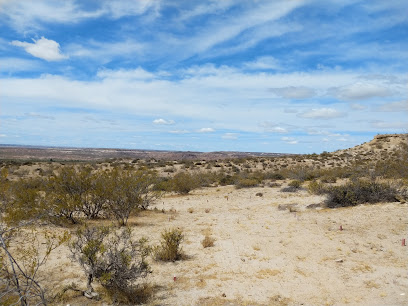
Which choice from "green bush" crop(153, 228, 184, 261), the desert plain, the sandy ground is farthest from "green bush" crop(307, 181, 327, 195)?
"green bush" crop(153, 228, 184, 261)

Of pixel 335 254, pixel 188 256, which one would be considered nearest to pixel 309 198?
pixel 335 254

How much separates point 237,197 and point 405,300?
522 inches

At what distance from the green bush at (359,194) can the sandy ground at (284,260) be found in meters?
0.67

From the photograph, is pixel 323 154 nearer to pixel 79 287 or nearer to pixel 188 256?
pixel 188 256

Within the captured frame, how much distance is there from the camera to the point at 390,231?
9.23 meters

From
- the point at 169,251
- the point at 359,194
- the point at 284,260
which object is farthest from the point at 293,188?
the point at 169,251

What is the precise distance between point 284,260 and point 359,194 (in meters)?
7.81

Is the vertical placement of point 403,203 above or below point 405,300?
above

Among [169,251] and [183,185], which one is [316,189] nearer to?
[183,185]

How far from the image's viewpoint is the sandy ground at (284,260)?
5.79m

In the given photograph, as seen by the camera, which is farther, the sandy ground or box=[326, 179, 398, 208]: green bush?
box=[326, 179, 398, 208]: green bush

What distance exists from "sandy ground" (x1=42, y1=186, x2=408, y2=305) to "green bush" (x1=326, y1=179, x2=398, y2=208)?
674mm

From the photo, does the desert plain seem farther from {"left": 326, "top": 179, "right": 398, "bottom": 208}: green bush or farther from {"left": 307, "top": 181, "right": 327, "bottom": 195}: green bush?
{"left": 307, "top": 181, "right": 327, "bottom": 195}: green bush

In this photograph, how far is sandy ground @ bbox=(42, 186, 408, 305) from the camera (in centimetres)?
579
